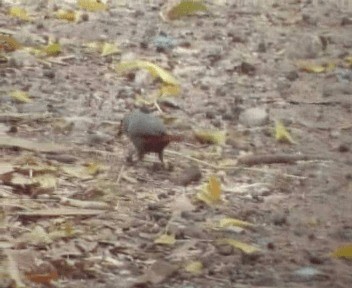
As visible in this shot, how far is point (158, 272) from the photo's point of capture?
1.99 m

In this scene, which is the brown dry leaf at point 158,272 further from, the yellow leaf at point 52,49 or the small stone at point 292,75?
the yellow leaf at point 52,49

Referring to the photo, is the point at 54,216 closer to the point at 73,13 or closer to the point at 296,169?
the point at 296,169

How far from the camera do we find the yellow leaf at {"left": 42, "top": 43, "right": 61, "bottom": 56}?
3.60 m

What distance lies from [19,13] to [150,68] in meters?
0.90

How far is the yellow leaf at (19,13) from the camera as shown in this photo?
4.06 m

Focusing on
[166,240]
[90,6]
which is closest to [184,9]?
[90,6]

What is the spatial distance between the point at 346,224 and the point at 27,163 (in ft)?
2.76

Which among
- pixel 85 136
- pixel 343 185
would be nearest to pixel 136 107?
pixel 85 136

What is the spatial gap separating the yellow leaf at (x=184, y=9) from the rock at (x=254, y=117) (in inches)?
47.9

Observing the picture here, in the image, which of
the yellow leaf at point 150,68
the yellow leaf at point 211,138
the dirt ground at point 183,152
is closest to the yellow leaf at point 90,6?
the dirt ground at point 183,152

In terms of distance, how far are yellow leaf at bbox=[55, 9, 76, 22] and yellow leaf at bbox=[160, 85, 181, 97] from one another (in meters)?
0.88

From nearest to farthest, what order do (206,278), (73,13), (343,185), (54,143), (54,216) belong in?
1. (206,278)
2. (54,216)
3. (343,185)
4. (54,143)
5. (73,13)

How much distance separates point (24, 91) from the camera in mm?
3197

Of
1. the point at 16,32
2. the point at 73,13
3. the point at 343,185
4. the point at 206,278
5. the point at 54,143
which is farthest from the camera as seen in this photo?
the point at 73,13
